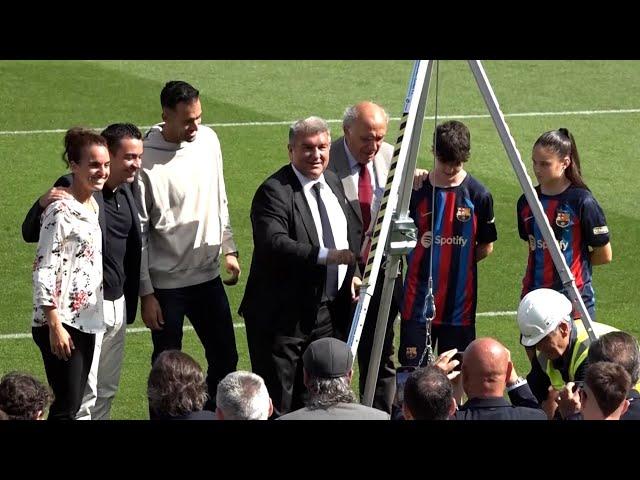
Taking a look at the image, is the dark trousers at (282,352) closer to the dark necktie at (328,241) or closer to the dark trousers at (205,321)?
the dark necktie at (328,241)

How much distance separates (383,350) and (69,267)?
1.88 metres

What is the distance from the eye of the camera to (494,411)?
18.3 ft

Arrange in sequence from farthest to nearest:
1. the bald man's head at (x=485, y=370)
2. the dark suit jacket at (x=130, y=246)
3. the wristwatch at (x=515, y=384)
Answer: the dark suit jacket at (x=130, y=246) → the wristwatch at (x=515, y=384) → the bald man's head at (x=485, y=370)

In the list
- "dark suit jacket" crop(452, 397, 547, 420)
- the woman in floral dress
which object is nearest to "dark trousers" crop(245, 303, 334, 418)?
the woman in floral dress

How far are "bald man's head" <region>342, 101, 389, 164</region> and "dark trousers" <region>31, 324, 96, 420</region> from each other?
5.91 feet

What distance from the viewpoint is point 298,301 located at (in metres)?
7.00

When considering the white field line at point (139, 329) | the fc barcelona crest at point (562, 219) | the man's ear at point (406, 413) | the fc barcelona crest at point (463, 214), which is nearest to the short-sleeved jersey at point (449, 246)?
the fc barcelona crest at point (463, 214)

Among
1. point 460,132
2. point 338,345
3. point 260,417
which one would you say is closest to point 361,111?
point 460,132

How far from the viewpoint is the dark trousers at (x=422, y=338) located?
25.0 feet

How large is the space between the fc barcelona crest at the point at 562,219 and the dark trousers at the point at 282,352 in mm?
1426

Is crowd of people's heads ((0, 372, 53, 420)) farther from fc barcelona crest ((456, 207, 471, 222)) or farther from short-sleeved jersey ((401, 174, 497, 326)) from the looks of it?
fc barcelona crest ((456, 207, 471, 222))

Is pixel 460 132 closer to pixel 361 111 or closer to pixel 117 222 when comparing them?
pixel 361 111

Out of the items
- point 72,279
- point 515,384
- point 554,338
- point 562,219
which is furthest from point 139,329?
point 515,384
